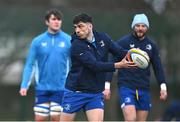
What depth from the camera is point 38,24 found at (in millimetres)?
21531

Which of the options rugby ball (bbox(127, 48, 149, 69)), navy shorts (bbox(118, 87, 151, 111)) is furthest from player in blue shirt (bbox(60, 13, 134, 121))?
navy shorts (bbox(118, 87, 151, 111))

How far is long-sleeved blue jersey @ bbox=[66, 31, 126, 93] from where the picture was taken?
31.4ft

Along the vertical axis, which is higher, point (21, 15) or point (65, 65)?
point (21, 15)

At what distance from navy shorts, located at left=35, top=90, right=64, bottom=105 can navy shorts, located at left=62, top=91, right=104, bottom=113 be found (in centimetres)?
234

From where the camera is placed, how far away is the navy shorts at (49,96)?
40.2ft

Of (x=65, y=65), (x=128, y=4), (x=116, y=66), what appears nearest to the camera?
→ (x=116, y=66)

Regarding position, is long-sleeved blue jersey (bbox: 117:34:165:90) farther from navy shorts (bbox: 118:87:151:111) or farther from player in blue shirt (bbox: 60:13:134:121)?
player in blue shirt (bbox: 60:13:134:121)

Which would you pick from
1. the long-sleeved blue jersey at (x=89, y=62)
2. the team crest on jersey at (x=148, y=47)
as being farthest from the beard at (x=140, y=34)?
the long-sleeved blue jersey at (x=89, y=62)

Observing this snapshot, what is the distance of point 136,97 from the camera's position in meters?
11.8

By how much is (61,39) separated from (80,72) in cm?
255

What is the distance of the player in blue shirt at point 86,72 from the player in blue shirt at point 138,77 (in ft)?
5.44

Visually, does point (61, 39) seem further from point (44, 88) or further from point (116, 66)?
point (116, 66)

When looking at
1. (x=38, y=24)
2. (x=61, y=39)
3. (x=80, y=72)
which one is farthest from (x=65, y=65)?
(x=38, y=24)

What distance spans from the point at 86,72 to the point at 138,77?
214 cm
